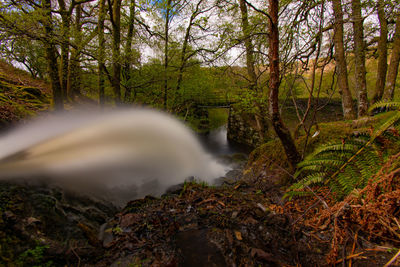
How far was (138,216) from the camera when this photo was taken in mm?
2211

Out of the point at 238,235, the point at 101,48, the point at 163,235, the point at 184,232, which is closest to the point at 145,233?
the point at 163,235

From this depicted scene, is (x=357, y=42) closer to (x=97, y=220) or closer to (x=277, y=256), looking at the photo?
(x=277, y=256)

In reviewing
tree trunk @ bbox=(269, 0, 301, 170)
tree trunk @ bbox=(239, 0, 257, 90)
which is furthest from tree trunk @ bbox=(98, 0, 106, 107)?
tree trunk @ bbox=(269, 0, 301, 170)

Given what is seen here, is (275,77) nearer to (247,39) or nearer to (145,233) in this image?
(247,39)

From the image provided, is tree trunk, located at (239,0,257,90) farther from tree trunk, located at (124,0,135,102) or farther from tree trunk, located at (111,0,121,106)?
tree trunk, located at (111,0,121,106)

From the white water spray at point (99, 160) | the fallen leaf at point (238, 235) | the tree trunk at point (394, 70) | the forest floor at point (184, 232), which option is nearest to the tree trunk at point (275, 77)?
the forest floor at point (184, 232)

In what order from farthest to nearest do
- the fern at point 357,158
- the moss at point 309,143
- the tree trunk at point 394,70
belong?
the tree trunk at point 394,70, the moss at point 309,143, the fern at point 357,158

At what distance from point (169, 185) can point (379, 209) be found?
10.7ft

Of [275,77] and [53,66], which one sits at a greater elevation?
[53,66]

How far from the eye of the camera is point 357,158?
5.57 ft

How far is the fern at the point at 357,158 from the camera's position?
1.55 meters

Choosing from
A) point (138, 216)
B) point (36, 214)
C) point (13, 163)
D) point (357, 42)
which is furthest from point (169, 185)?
point (357, 42)

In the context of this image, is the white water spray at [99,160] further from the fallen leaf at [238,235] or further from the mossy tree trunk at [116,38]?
the mossy tree trunk at [116,38]

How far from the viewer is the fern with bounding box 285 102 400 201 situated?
155cm
